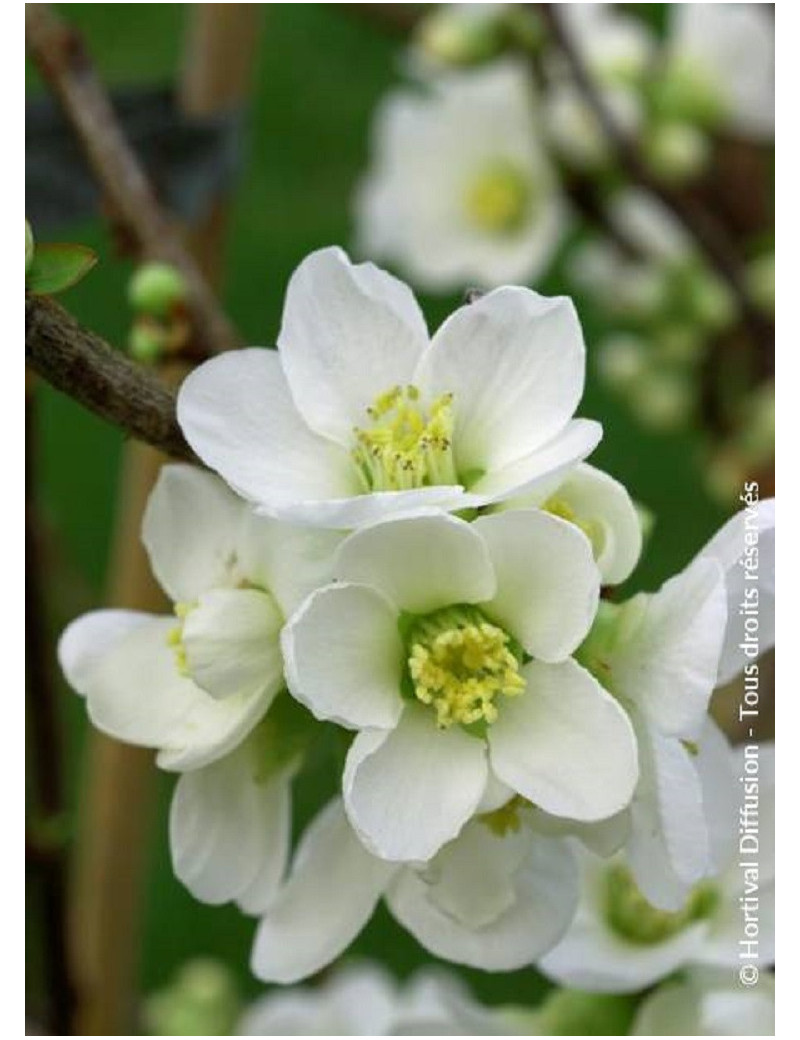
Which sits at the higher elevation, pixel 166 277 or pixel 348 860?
pixel 166 277

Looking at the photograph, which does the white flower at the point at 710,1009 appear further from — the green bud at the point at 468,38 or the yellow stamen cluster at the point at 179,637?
the green bud at the point at 468,38

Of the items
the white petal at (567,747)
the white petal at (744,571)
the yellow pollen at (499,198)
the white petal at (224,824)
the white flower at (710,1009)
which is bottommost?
the white flower at (710,1009)

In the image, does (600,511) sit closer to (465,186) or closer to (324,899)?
(324,899)

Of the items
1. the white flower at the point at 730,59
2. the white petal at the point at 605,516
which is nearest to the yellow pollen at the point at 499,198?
the white flower at the point at 730,59

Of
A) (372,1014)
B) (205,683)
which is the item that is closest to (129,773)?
(372,1014)

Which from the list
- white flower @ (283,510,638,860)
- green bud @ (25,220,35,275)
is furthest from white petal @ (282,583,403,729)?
green bud @ (25,220,35,275)

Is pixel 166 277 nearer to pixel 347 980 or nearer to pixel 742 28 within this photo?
pixel 347 980

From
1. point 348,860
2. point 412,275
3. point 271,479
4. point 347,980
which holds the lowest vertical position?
point 347,980
